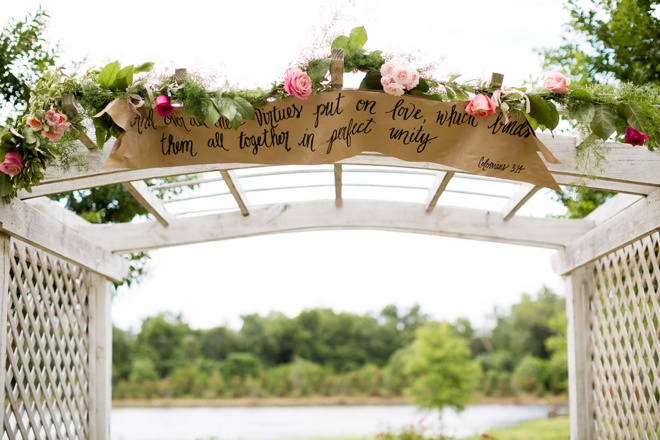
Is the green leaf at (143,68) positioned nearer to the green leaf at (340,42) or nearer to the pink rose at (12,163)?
the pink rose at (12,163)

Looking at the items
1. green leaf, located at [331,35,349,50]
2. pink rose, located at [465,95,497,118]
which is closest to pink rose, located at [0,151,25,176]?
green leaf, located at [331,35,349,50]

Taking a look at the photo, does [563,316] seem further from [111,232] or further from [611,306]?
[111,232]

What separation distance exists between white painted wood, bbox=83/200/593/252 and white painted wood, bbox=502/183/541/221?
7.2 inches

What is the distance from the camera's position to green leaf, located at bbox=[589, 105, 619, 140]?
3340 millimetres

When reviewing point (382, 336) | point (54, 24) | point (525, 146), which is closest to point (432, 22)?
point (54, 24)

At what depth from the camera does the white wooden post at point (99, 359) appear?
17.7 feet

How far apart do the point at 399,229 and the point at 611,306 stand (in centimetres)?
165

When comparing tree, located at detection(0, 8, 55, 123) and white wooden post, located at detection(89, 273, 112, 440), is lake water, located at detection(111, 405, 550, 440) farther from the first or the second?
tree, located at detection(0, 8, 55, 123)

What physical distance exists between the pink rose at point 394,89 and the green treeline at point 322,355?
1826 centimetres

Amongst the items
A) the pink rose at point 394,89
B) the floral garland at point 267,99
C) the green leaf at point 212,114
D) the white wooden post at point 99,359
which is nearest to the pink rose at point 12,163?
the floral garland at point 267,99

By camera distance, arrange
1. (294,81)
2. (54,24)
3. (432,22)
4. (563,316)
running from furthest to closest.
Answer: (563,316) < (432,22) < (54,24) < (294,81)

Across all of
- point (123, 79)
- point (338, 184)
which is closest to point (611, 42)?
point (338, 184)

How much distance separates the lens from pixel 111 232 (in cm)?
556

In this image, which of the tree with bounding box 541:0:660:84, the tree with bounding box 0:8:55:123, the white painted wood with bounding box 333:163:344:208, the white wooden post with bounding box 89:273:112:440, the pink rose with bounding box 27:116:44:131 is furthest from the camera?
the tree with bounding box 0:8:55:123
